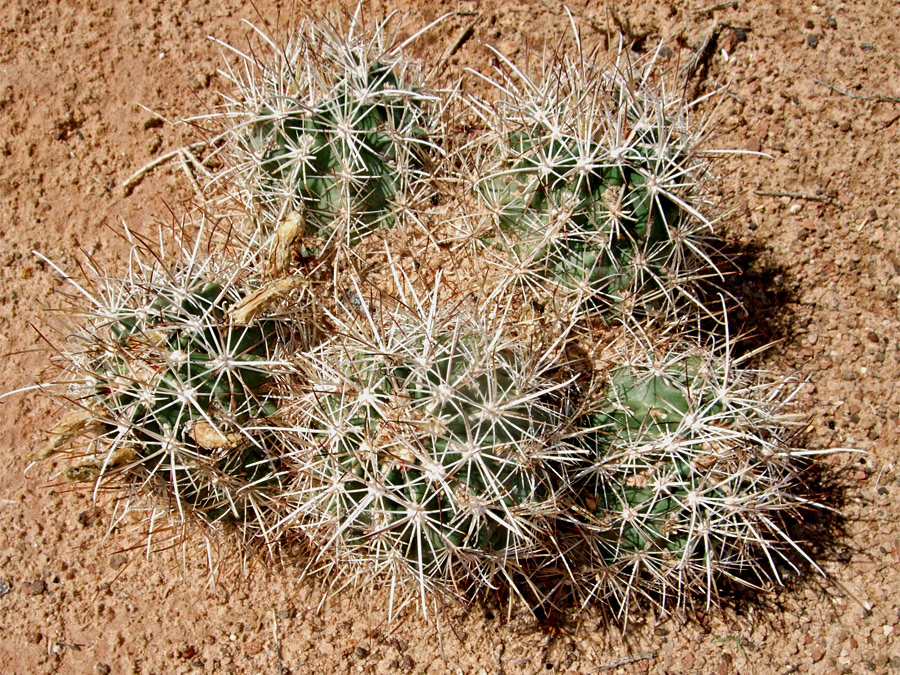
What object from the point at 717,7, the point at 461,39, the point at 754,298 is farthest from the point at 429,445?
the point at 717,7

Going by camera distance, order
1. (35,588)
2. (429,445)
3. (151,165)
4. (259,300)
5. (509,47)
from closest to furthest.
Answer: (429,445) → (259,300) → (35,588) → (151,165) → (509,47)

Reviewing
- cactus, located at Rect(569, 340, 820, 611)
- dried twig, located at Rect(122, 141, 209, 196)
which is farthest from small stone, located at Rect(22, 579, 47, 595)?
cactus, located at Rect(569, 340, 820, 611)

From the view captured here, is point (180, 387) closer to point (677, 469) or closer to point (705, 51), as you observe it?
point (677, 469)

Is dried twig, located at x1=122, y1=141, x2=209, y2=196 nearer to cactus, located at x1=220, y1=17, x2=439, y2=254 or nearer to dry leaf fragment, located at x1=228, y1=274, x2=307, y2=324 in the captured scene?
cactus, located at x1=220, y1=17, x2=439, y2=254

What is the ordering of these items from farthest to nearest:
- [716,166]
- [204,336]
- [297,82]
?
1. [716,166]
2. [297,82]
3. [204,336]

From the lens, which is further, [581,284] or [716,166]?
[716,166]

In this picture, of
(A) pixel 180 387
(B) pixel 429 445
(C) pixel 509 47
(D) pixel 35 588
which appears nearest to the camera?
(B) pixel 429 445

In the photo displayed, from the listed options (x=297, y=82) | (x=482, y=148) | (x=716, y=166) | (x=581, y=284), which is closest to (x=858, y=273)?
(x=716, y=166)

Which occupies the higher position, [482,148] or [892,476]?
[482,148]

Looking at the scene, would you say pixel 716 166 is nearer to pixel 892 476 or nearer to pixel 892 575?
pixel 892 476
